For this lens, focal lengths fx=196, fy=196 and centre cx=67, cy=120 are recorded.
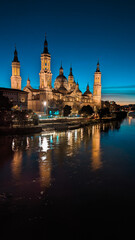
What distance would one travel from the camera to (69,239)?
24.4 feet

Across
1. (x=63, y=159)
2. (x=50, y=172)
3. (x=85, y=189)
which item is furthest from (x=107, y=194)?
(x=63, y=159)

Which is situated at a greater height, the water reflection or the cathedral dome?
the cathedral dome

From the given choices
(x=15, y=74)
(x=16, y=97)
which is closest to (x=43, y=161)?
(x=16, y=97)

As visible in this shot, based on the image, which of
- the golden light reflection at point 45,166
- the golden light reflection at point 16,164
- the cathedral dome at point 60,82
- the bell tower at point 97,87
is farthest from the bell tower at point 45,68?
the golden light reflection at point 16,164

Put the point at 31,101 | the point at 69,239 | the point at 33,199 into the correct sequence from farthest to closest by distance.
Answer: the point at 31,101 → the point at 33,199 → the point at 69,239

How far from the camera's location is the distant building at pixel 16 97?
177 ft

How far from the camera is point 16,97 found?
56.4 metres

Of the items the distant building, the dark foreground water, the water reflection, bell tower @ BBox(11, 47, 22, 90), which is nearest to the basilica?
bell tower @ BBox(11, 47, 22, 90)

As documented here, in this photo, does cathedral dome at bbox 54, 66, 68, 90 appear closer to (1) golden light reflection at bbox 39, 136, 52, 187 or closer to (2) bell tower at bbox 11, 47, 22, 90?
(2) bell tower at bbox 11, 47, 22, 90

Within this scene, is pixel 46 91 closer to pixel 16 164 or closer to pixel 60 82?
pixel 60 82

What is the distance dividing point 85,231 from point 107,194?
3.36 meters

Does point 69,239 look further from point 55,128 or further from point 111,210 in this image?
point 55,128

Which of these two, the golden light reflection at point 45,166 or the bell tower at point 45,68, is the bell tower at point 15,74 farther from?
the golden light reflection at point 45,166

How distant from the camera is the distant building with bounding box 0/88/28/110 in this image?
177 feet
